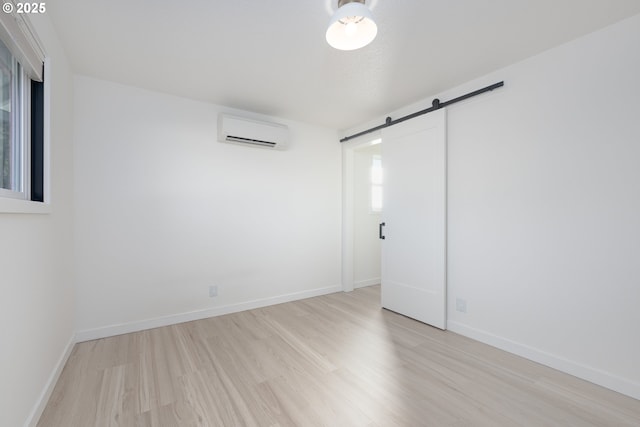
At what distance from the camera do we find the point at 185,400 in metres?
1.74

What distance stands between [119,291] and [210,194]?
4.24ft

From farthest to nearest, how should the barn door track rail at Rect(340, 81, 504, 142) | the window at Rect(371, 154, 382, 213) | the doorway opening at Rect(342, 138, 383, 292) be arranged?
the window at Rect(371, 154, 382, 213), the doorway opening at Rect(342, 138, 383, 292), the barn door track rail at Rect(340, 81, 504, 142)

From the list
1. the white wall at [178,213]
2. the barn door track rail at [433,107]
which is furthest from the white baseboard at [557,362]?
the barn door track rail at [433,107]

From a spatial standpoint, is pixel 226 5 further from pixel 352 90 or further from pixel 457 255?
pixel 457 255

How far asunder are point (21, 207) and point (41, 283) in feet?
2.03

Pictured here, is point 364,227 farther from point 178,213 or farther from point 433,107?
point 178,213

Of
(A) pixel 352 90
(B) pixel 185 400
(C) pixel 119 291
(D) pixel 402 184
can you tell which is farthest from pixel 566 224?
(C) pixel 119 291

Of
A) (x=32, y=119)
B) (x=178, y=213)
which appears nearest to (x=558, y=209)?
(x=178, y=213)

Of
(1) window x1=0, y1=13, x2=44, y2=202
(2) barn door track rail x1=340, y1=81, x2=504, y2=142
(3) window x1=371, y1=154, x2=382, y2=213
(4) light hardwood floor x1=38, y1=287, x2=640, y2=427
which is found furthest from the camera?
(3) window x1=371, y1=154, x2=382, y2=213

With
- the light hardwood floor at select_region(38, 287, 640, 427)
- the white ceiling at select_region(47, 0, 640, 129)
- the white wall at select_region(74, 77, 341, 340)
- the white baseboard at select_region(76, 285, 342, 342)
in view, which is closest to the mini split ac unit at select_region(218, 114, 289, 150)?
the white wall at select_region(74, 77, 341, 340)

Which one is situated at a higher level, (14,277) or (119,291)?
(14,277)

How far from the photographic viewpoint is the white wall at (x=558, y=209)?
1.81 meters

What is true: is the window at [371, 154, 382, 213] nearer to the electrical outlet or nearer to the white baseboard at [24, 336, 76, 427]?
the electrical outlet

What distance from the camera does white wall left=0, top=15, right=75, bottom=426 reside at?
1.25 metres
